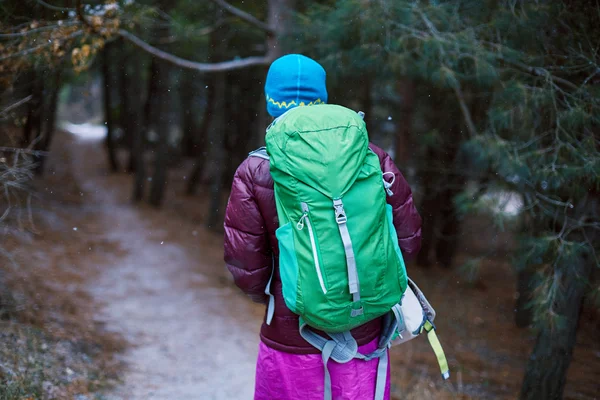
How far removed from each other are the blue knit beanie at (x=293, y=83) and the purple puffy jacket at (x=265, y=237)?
0.31m

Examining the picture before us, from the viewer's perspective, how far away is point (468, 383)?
19.9 feet

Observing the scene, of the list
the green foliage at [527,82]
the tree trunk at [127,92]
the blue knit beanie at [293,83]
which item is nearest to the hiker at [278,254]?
the blue knit beanie at [293,83]

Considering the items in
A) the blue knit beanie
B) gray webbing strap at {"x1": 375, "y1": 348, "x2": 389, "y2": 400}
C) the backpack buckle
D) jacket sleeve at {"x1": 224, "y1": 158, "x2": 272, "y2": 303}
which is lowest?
gray webbing strap at {"x1": 375, "y1": 348, "x2": 389, "y2": 400}

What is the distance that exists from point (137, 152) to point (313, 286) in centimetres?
1343

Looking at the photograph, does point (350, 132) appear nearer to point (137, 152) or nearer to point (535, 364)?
point (535, 364)

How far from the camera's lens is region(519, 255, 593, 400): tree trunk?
427cm

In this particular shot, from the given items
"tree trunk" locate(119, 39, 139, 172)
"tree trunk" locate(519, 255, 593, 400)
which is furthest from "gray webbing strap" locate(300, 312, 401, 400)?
"tree trunk" locate(119, 39, 139, 172)

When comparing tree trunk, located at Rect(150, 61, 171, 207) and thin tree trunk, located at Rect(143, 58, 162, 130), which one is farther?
thin tree trunk, located at Rect(143, 58, 162, 130)

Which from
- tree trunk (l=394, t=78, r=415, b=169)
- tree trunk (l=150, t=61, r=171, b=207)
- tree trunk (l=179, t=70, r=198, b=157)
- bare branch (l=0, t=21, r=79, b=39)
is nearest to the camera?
bare branch (l=0, t=21, r=79, b=39)

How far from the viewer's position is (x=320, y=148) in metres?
1.98

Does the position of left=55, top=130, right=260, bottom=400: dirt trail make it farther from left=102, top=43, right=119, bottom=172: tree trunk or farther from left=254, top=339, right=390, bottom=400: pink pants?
left=102, top=43, right=119, bottom=172: tree trunk

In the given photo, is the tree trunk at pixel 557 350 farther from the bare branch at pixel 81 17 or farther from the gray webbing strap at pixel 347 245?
the bare branch at pixel 81 17

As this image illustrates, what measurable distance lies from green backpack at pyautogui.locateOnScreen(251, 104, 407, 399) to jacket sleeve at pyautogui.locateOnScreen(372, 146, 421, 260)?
23cm

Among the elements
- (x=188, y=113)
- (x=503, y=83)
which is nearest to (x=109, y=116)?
(x=188, y=113)
